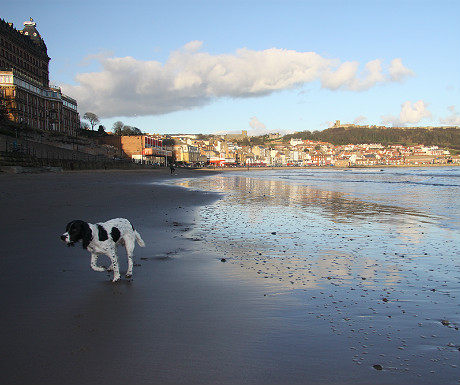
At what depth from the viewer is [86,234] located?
5668mm

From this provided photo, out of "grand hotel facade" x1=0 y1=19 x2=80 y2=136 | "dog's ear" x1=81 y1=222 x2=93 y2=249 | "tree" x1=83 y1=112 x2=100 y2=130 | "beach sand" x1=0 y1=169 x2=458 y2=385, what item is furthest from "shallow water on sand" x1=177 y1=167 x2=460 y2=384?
"tree" x1=83 y1=112 x2=100 y2=130

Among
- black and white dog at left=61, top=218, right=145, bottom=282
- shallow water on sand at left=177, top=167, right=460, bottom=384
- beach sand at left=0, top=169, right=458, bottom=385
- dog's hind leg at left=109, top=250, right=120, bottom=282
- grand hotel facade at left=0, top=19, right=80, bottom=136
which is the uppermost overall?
grand hotel facade at left=0, top=19, right=80, bottom=136

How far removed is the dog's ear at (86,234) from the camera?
18.5ft

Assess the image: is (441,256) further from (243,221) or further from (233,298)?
(243,221)

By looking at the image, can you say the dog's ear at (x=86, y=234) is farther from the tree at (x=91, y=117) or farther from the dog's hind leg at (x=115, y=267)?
the tree at (x=91, y=117)

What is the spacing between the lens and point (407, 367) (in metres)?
3.58

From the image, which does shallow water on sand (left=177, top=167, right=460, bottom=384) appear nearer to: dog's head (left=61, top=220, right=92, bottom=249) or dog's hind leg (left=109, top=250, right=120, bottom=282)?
dog's hind leg (left=109, top=250, right=120, bottom=282)

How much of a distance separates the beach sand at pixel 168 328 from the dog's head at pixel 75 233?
71 cm

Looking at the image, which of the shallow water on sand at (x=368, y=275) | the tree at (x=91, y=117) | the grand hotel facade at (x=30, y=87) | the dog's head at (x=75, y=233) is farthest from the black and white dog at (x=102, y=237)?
the tree at (x=91, y=117)

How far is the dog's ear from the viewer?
562 cm

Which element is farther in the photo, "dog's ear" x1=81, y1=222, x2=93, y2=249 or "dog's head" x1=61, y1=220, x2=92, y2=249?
"dog's ear" x1=81, y1=222, x2=93, y2=249

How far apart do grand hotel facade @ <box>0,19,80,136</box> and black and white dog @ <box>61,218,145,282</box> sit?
7143cm

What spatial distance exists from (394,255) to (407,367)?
5.09 m

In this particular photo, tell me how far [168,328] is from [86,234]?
6.98 ft
